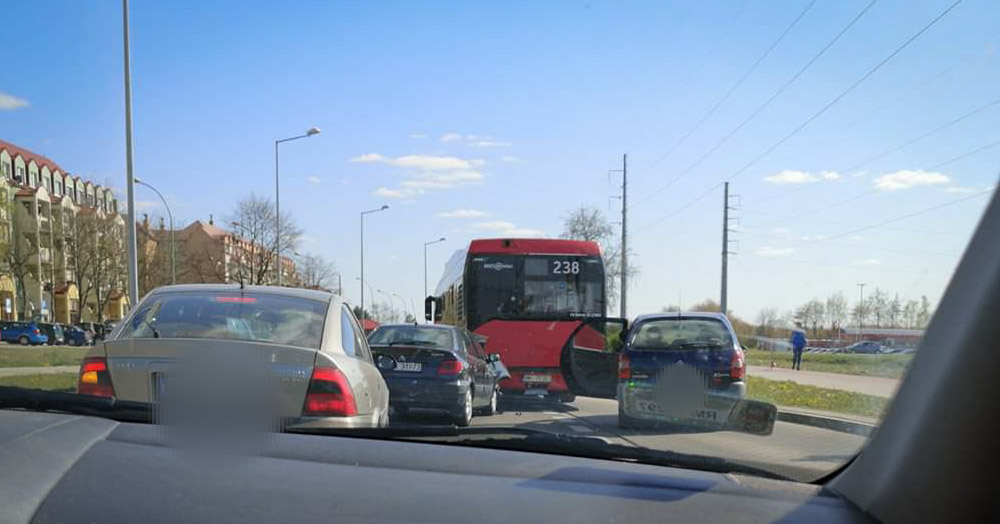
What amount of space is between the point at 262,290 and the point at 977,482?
4.63 metres

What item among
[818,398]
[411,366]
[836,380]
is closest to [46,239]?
[411,366]

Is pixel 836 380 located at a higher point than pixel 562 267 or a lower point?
lower

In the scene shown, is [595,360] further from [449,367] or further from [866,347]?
[866,347]

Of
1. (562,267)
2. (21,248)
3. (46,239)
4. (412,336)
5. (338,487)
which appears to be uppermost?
(46,239)

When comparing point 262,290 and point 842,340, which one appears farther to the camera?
point 262,290

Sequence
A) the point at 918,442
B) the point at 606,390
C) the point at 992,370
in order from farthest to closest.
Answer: the point at 606,390 → the point at 918,442 → the point at 992,370

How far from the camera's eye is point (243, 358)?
3539 mm

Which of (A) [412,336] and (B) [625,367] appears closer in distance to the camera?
(B) [625,367]

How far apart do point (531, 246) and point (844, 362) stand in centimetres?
1267

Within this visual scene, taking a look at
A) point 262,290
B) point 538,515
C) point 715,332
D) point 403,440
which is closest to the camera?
point 538,515

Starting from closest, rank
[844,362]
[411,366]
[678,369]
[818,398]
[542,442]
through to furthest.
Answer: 1. [542,442]
2. [844,362]
3. [678,369]
4. [818,398]
5. [411,366]

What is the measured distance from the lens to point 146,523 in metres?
2.10

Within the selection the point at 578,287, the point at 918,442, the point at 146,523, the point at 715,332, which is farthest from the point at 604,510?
the point at 578,287

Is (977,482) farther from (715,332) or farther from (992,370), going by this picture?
(715,332)
